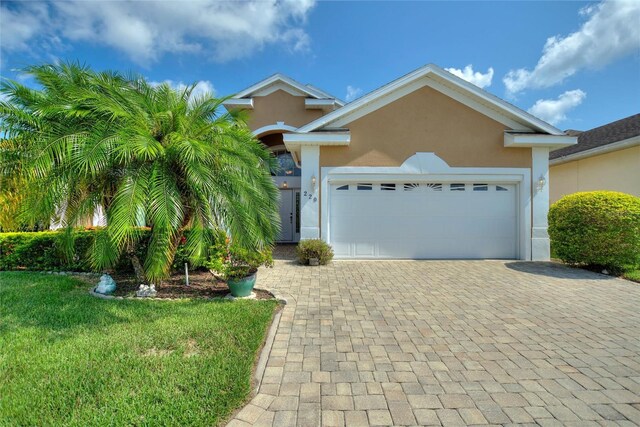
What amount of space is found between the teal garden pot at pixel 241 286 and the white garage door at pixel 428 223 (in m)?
4.41

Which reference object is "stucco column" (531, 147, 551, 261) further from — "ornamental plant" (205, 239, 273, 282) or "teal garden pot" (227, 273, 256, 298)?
"teal garden pot" (227, 273, 256, 298)

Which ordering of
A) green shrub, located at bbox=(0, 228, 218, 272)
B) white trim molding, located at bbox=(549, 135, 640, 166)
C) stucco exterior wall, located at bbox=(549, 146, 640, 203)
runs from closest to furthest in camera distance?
1. green shrub, located at bbox=(0, 228, 218, 272)
2. white trim molding, located at bbox=(549, 135, 640, 166)
3. stucco exterior wall, located at bbox=(549, 146, 640, 203)

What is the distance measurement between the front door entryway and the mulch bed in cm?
753

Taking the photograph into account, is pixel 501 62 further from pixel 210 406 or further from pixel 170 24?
pixel 210 406

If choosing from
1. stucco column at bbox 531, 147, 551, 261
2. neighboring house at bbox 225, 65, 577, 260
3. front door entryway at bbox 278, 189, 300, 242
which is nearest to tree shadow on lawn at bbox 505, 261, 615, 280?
stucco column at bbox 531, 147, 551, 261

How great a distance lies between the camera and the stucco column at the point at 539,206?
9.52 meters

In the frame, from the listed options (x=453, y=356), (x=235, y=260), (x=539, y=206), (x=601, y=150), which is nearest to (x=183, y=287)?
(x=235, y=260)

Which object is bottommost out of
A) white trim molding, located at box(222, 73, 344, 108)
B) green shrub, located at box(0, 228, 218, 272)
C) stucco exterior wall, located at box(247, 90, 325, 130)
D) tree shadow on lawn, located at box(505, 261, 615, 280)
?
tree shadow on lawn, located at box(505, 261, 615, 280)

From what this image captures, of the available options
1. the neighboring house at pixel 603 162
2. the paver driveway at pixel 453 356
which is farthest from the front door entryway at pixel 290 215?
the neighboring house at pixel 603 162

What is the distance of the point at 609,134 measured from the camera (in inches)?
505

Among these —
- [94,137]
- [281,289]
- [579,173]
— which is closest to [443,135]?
[281,289]

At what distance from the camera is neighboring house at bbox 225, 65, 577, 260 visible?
9562mm

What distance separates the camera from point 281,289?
6480 mm

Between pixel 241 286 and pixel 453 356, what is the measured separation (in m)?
4.01
